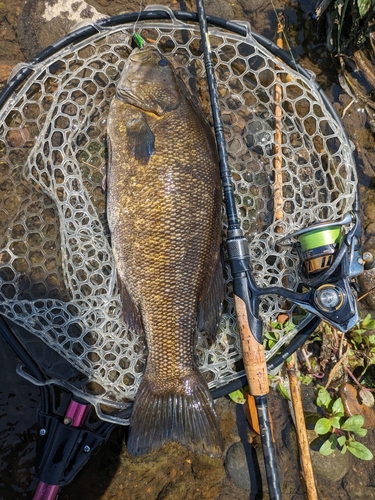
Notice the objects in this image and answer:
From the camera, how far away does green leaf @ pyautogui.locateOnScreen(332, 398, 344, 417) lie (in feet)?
9.54

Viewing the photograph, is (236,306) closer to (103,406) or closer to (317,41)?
(103,406)

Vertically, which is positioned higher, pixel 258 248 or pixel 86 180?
pixel 86 180

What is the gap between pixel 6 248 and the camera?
2.63 meters

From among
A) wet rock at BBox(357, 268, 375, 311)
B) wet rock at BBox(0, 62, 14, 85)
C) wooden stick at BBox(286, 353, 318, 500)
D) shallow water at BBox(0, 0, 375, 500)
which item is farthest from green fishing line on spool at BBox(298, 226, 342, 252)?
wet rock at BBox(0, 62, 14, 85)

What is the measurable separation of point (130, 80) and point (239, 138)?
86 cm

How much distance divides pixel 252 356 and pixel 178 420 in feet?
1.85

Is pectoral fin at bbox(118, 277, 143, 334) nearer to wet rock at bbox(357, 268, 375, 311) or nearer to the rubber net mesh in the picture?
the rubber net mesh

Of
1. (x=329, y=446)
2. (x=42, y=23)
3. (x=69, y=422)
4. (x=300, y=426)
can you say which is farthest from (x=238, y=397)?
(x=42, y=23)

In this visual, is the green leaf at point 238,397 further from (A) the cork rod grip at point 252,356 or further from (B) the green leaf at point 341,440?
(B) the green leaf at point 341,440

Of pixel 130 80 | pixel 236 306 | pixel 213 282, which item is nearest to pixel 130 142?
pixel 130 80

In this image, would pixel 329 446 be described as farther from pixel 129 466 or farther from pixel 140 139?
pixel 140 139

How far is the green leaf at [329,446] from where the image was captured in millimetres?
2869

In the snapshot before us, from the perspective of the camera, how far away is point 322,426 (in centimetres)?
287

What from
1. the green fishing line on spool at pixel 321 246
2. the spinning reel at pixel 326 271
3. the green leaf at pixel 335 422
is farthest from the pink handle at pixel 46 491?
the green fishing line on spool at pixel 321 246
